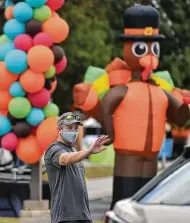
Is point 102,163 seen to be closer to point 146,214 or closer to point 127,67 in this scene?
point 127,67

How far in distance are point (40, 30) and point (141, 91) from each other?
162 centimetres

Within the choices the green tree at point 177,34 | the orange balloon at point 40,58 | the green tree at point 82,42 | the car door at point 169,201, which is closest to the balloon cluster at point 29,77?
the orange balloon at point 40,58

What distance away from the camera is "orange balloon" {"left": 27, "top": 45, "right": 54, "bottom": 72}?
41.5ft

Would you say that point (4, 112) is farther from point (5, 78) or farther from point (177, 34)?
point (177, 34)

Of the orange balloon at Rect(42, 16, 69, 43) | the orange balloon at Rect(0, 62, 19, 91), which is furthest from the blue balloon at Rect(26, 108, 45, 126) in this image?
the orange balloon at Rect(42, 16, 69, 43)

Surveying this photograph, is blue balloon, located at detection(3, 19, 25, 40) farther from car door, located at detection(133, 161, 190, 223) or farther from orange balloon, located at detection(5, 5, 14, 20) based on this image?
car door, located at detection(133, 161, 190, 223)

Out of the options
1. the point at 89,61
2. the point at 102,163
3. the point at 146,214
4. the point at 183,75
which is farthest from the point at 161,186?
the point at 102,163

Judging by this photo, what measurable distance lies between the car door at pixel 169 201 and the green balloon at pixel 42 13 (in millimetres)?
7105

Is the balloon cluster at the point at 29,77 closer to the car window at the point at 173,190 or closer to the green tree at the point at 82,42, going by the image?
the car window at the point at 173,190

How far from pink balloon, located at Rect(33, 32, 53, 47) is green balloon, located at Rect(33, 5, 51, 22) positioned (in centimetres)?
25

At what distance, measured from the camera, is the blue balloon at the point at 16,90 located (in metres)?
12.9

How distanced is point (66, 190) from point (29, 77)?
194 inches

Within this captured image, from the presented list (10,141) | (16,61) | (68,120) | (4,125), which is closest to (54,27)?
(16,61)

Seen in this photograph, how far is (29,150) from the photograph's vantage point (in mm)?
12852
